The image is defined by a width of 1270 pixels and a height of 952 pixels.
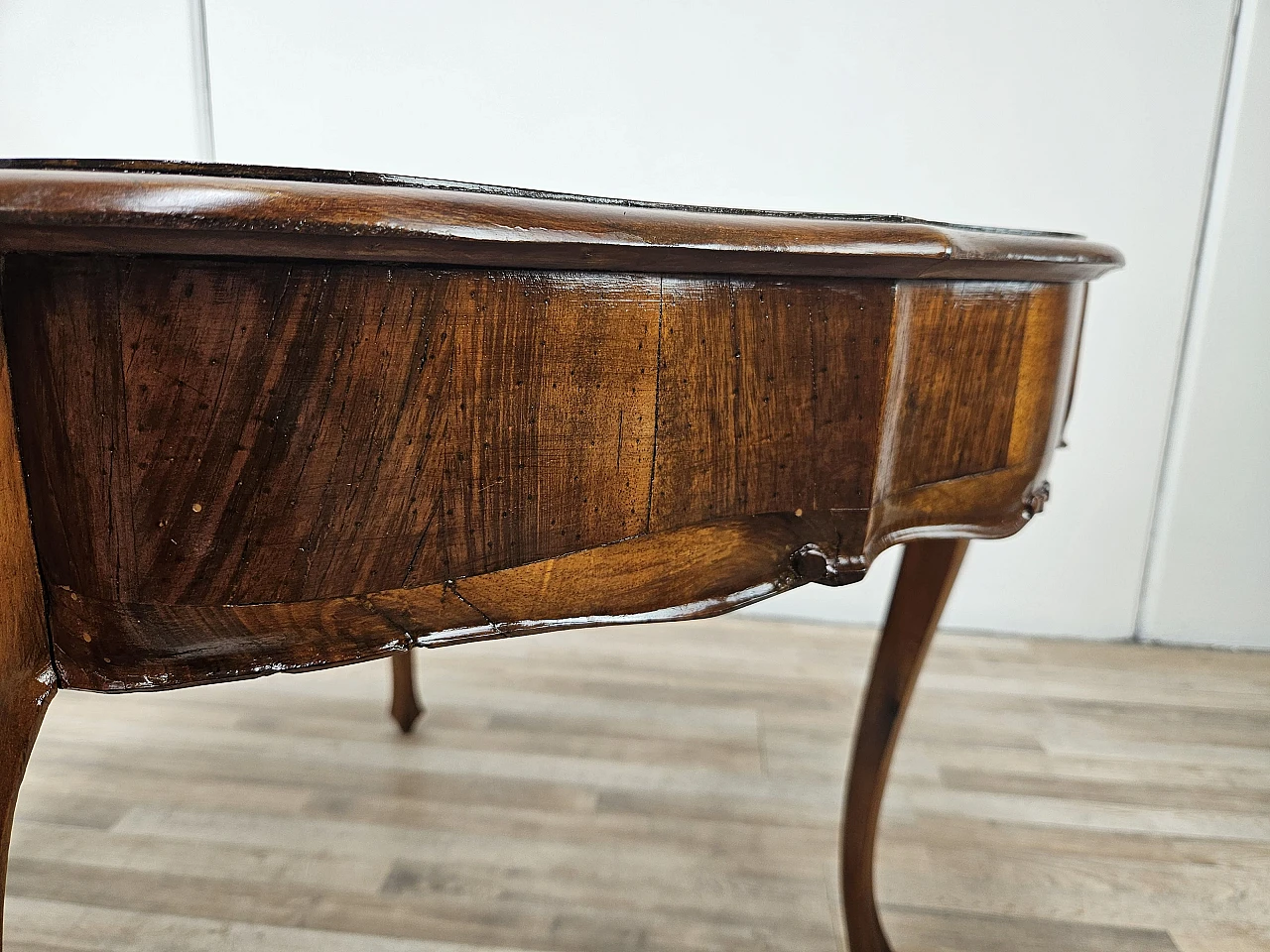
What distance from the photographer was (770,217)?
1.71 ft

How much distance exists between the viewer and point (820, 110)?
1.79 metres

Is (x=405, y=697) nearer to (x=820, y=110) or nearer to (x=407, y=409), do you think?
(x=407, y=409)

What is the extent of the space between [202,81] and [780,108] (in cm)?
123

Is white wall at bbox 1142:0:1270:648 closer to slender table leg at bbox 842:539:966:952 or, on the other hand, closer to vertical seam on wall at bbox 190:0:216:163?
slender table leg at bbox 842:539:966:952

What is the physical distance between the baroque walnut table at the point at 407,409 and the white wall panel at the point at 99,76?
174 centimetres

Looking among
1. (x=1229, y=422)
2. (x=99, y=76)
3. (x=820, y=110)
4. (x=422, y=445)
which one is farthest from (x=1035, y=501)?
(x=99, y=76)

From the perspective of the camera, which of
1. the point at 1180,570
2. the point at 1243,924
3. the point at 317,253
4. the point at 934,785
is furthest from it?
the point at 1180,570

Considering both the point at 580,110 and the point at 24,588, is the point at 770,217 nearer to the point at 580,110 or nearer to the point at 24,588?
the point at 24,588

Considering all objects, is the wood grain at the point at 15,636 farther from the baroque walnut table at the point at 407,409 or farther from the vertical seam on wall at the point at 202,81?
the vertical seam on wall at the point at 202,81

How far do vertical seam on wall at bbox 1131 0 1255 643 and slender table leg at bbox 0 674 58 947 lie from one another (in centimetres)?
204

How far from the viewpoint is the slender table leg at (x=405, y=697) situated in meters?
1.41

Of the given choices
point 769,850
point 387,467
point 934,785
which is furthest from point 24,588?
point 934,785

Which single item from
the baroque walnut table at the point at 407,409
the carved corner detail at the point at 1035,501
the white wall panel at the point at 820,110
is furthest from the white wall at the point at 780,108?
the baroque walnut table at the point at 407,409

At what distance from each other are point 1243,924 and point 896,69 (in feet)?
5.09
